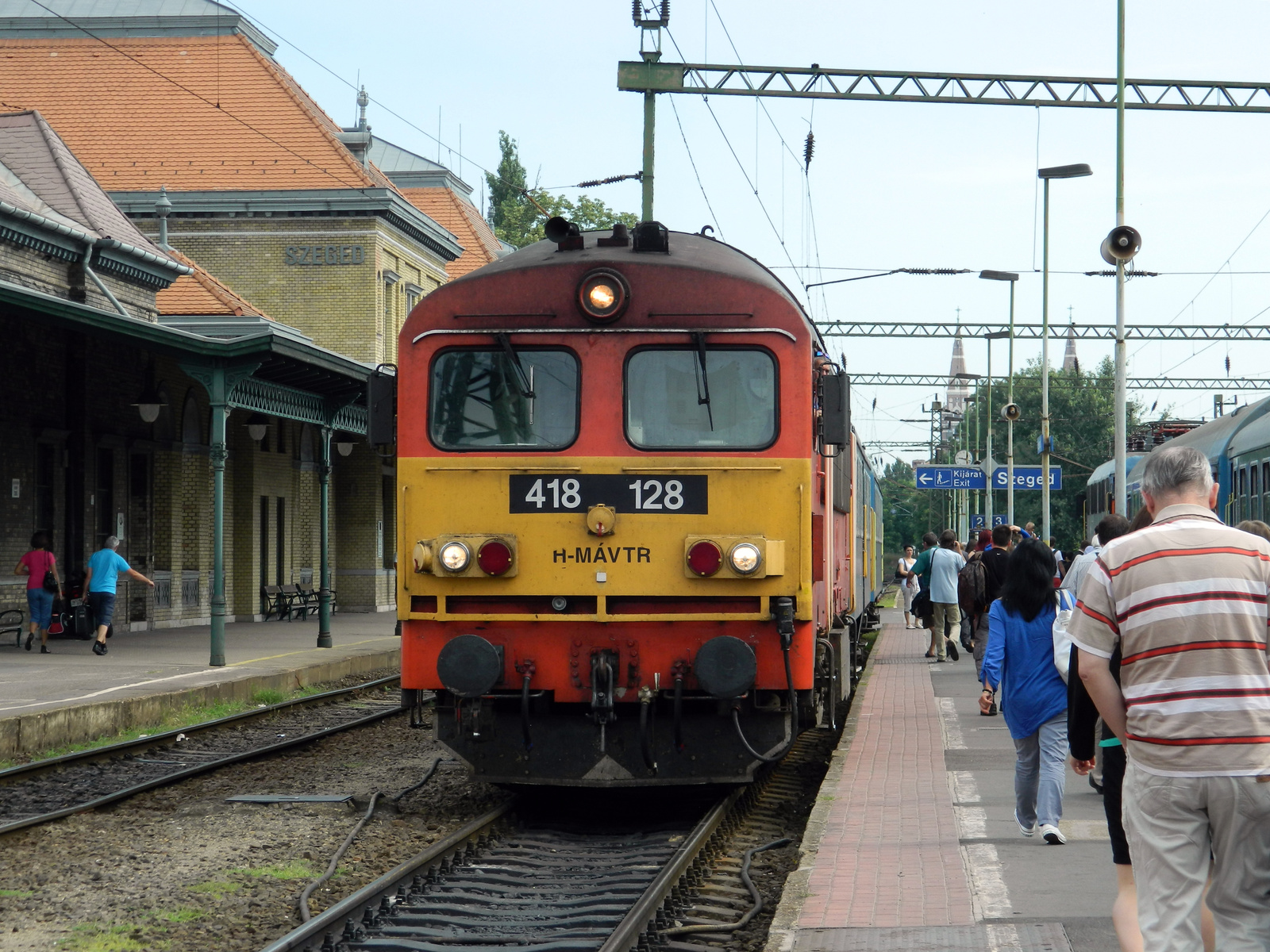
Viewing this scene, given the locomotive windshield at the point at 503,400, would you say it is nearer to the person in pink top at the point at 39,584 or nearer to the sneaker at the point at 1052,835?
the sneaker at the point at 1052,835

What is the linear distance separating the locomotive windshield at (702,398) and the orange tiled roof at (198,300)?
20.0 m

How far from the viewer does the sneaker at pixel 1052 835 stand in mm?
7707

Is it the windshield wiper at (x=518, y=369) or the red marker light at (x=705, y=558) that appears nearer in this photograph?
the red marker light at (x=705, y=558)

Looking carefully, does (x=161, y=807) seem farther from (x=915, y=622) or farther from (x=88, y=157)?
(x=88, y=157)

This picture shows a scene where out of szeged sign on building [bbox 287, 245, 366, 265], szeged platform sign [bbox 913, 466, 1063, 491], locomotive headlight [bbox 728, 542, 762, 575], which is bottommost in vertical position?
locomotive headlight [bbox 728, 542, 762, 575]

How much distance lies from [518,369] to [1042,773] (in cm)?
350

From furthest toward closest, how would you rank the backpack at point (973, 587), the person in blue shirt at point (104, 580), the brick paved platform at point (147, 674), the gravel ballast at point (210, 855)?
the person in blue shirt at point (104, 580), the backpack at point (973, 587), the brick paved platform at point (147, 674), the gravel ballast at point (210, 855)

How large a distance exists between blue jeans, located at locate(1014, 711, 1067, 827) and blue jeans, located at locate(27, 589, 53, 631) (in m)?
14.6

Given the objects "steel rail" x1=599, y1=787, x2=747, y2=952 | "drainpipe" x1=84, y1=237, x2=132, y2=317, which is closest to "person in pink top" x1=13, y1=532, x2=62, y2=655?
"drainpipe" x1=84, y1=237, x2=132, y2=317

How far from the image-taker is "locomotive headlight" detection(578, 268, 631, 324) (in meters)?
8.70

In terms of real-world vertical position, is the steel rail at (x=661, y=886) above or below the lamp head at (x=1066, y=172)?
below

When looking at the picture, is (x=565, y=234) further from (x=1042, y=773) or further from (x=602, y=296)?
(x=1042, y=773)

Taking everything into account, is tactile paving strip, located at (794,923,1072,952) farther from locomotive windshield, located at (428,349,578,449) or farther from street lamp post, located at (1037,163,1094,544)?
street lamp post, located at (1037,163,1094,544)

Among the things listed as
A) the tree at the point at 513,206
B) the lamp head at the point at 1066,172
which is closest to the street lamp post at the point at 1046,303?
the lamp head at the point at 1066,172
